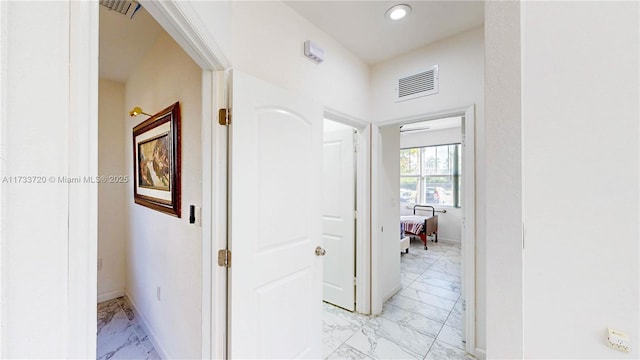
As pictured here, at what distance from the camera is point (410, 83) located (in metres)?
2.36

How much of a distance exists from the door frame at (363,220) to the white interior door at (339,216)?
8 cm

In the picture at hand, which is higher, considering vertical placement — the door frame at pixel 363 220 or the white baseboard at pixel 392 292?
the door frame at pixel 363 220

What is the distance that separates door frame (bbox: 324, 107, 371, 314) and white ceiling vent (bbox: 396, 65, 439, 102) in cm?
43

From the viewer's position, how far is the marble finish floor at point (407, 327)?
2.03 meters

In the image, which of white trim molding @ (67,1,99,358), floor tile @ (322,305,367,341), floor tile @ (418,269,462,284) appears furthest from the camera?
floor tile @ (418,269,462,284)

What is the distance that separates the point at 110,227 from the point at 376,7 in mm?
3367

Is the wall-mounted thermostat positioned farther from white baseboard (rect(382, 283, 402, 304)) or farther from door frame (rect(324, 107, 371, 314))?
white baseboard (rect(382, 283, 402, 304))

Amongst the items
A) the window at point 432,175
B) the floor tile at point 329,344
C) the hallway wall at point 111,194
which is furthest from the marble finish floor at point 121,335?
the window at point 432,175

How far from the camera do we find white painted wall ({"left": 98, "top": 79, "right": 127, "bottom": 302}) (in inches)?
109

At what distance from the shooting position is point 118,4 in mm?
1577

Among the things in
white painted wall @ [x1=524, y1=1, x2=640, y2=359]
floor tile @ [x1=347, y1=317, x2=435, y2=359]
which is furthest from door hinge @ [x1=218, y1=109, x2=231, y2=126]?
floor tile @ [x1=347, y1=317, x2=435, y2=359]

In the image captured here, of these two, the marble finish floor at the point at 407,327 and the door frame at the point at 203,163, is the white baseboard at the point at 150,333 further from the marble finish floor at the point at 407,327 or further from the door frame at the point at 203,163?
the marble finish floor at the point at 407,327

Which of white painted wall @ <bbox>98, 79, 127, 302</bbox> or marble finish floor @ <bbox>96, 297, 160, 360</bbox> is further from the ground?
white painted wall @ <bbox>98, 79, 127, 302</bbox>

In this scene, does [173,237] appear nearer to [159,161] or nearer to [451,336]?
[159,161]
